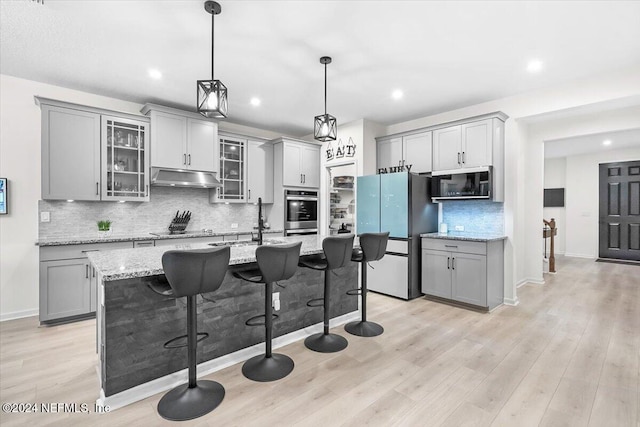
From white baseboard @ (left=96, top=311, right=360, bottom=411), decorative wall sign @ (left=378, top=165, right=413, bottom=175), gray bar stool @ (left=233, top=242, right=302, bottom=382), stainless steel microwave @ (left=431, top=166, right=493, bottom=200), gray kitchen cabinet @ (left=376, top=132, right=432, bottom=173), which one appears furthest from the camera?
decorative wall sign @ (left=378, top=165, right=413, bottom=175)

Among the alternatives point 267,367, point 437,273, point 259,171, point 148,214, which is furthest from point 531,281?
point 148,214

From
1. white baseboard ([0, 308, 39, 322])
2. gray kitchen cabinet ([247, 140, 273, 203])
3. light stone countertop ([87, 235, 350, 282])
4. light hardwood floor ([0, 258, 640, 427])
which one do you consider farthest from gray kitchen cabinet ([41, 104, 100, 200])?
gray kitchen cabinet ([247, 140, 273, 203])

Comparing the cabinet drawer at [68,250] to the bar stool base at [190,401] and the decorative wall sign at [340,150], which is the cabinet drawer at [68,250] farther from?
the decorative wall sign at [340,150]

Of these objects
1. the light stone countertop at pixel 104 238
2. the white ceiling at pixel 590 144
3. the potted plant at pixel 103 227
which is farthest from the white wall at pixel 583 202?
the potted plant at pixel 103 227

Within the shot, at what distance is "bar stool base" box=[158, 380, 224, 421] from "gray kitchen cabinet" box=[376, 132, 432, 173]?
13.0 feet

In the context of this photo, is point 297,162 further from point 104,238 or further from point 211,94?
point 211,94

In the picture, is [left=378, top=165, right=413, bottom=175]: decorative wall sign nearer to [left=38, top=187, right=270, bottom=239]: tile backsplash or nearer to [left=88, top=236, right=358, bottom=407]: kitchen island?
[left=38, top=187, right=270, bottom=239]: tile backsplash

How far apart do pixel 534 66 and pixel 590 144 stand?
4.58 m

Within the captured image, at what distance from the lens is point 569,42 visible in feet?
9.25

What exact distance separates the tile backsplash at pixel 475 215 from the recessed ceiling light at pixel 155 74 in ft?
13.4

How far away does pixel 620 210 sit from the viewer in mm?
6961

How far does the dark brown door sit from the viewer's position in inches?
266

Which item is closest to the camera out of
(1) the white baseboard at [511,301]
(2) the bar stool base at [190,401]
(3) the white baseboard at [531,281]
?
(2) the bar stool base at [190,401]

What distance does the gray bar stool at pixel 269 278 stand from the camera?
224cm
